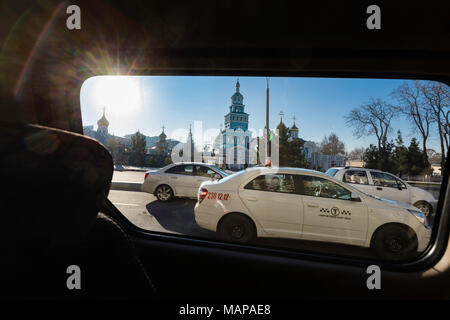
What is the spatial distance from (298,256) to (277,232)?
29.9 inches

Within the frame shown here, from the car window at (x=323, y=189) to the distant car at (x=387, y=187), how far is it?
0.21 metres

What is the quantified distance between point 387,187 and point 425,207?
0.91m

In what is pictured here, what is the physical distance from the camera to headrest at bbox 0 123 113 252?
53 centimetres

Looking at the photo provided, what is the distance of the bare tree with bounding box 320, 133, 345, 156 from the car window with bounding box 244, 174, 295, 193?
595 mm

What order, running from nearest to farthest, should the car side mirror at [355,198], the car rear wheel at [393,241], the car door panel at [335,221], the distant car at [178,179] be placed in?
the car rear wheel at [393,241] → the car door panel at [335,221] → the car side mirror at [355,198] → the distant car at [178,179]

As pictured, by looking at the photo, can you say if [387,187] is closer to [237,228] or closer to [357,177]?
[357,177]

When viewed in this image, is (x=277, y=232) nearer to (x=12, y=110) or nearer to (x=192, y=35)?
(x=192, y=35)

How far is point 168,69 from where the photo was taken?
1.91 metres

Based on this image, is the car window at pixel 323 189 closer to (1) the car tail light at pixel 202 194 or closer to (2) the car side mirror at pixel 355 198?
(2) the car side mirror at pixel 355 198

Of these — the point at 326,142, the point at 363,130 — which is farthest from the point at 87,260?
the point at 326,142

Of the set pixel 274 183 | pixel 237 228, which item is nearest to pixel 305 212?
pixel 274 183

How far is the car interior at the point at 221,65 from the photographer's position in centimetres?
139

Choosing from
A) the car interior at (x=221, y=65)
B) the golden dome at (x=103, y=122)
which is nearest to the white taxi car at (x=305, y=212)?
the car interior at (x=221, y=65)

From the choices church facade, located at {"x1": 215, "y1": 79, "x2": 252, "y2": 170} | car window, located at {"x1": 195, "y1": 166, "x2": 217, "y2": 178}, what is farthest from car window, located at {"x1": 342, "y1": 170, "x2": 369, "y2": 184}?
car window, located at {"x1": 195, "y1": 166, "x2": 217, "y2": 178}
